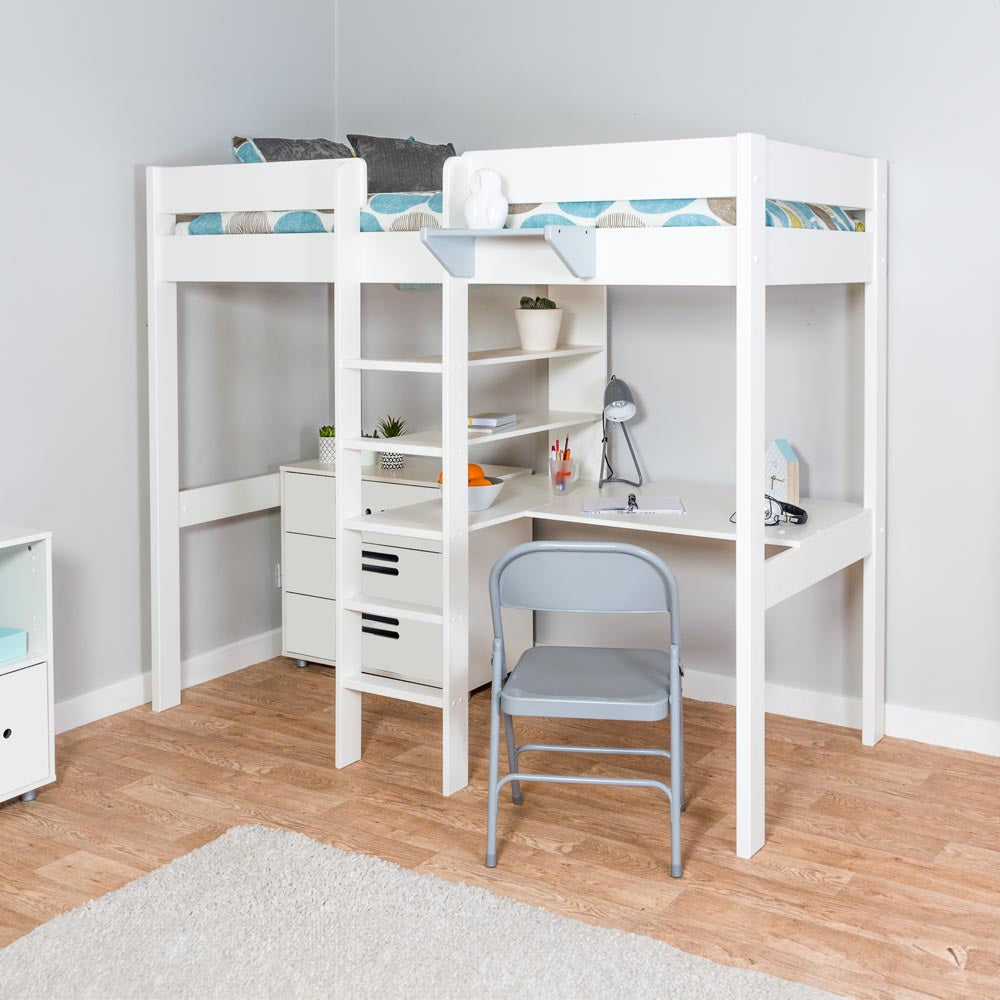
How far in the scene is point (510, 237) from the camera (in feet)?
9.68

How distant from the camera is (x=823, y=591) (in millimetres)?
3643

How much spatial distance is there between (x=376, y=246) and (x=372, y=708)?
142 centimetres

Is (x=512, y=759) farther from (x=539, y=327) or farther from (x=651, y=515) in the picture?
(x=539, y=327)

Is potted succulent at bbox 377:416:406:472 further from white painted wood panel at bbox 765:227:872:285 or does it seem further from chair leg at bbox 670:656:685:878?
chair leg at bbox 670:656:685:878

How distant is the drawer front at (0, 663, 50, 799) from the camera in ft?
9.70

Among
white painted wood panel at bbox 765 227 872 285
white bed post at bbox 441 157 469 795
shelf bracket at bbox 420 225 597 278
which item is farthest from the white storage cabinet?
white painted wood panel at bbox 765 227 872 285

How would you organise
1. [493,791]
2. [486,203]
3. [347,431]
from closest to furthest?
[493,791] → [486,203] → [347,431]

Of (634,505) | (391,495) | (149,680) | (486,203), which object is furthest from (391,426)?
(486,203)

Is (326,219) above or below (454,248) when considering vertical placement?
above

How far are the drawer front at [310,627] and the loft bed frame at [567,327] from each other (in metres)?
0.39

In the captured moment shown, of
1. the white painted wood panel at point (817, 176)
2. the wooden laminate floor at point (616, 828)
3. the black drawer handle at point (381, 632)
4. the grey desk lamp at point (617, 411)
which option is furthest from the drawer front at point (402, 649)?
the white painted wood panel at point (817, 176)

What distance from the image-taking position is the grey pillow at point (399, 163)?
3438mm

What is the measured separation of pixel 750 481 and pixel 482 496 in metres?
0.88

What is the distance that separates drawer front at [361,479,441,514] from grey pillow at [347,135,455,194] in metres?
0.89
